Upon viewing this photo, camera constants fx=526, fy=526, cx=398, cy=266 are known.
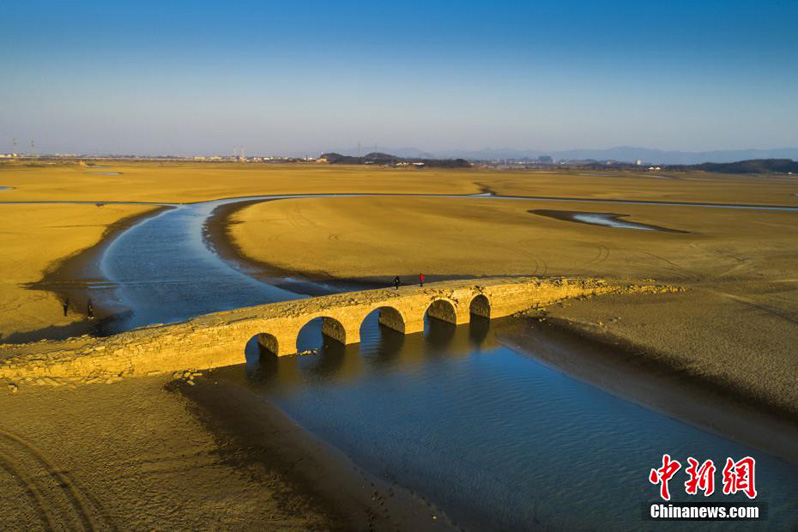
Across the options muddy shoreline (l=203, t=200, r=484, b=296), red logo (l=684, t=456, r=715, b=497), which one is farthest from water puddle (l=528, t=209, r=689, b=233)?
red logo (l=684, t=456, r=715, b=497)

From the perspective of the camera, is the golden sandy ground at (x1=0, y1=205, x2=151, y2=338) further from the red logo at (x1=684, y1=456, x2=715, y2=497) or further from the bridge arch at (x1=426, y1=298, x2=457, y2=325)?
the red logo at (x1=684, y1=456, x2=715, y2=497)

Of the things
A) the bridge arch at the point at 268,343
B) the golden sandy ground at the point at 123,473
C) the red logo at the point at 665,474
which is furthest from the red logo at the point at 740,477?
the bridge arch at the point at 268,343

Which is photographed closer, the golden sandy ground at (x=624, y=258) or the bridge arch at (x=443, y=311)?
the golden sandy ground at (x=624, y=258)

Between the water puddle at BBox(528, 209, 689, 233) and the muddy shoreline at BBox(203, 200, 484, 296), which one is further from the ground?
the water puddle at BBox(528, 209, 689, 233)

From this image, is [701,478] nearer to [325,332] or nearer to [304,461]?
[304,461]

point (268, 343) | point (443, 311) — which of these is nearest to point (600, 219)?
point (443, 311)

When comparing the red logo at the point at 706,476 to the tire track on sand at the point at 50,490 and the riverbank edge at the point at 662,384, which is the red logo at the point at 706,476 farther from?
the tire track on sand at the point at 50,490
